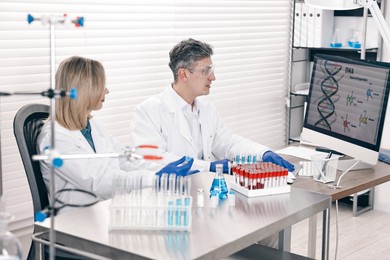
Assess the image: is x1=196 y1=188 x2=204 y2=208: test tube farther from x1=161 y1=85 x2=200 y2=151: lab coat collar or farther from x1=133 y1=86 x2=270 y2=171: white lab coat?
x1=161 y1=85 x2=200 y2=151: lab coat collar

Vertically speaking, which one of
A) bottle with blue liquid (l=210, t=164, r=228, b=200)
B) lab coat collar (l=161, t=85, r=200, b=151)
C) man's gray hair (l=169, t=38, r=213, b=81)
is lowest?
bottle with blue liquid (l=210, t=164, r=228, b=200)

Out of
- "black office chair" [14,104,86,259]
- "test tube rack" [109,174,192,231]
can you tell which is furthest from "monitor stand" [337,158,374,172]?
"black office chair" [14,104,86,259]

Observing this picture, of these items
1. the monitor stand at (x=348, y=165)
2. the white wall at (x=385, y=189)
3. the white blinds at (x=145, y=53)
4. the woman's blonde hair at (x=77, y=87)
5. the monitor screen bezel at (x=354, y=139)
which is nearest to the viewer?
the woman's blonde hair at (x=77, y=87)

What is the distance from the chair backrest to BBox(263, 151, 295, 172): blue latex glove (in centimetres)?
101

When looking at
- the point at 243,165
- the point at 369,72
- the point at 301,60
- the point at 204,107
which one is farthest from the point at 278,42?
the point at 243,165

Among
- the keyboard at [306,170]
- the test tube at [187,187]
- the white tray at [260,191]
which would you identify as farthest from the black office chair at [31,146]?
the keyboard at [306,170]

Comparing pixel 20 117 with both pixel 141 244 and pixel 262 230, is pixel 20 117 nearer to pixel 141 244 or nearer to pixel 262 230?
pixel 141 244

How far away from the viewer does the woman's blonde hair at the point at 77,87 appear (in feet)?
8.14

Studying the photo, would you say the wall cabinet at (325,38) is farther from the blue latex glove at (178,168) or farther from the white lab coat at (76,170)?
the white lab coat at (76,170)

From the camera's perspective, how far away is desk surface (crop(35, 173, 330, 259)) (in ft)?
6.02

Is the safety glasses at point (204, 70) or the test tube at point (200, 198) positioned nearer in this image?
the test tube at point (200, 198)

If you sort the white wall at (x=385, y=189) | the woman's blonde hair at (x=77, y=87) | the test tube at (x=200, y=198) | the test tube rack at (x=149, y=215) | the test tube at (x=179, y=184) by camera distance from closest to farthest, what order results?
the test tube rack at (x=149, y=215) → the test tube at (x=179, y=184) → the test tube at (x=200, y=198) → the woman's blonde hair at (x=77, y=87) → the white wall at (x=385, y=189)

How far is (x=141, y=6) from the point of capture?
384cm

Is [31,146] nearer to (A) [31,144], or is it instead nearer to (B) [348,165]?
(A) [31,144]
